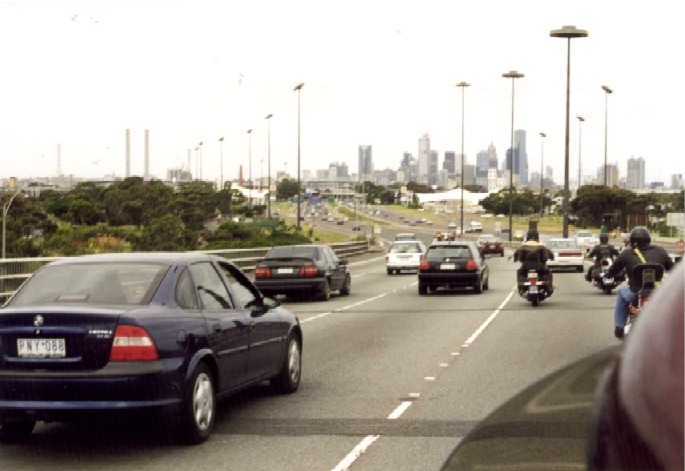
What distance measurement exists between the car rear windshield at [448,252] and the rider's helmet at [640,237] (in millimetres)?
19355

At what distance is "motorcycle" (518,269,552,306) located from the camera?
27.5 metres

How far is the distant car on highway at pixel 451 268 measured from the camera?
3322 centimetres

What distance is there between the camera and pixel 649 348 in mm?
1757

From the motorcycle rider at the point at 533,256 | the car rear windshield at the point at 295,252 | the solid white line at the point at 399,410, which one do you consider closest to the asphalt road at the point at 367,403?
the solid white line at the point at 399,410

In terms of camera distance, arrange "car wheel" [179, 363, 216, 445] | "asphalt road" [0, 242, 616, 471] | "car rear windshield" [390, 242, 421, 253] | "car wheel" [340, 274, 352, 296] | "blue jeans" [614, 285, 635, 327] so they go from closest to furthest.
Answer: "asphalt road" [0, 242, 616, 471] < "car wheel" [179, 363, 216, 445] < "blue jeans" [614, 285, 635, 327] < "car wheel" [340, 274, 352, 296] < "car rear windshield" [390, 242, 421, 253]

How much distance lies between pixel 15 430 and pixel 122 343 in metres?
1.58

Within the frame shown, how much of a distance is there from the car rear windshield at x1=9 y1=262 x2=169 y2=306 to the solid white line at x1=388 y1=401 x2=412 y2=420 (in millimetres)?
2574

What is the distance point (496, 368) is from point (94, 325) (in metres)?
7.30

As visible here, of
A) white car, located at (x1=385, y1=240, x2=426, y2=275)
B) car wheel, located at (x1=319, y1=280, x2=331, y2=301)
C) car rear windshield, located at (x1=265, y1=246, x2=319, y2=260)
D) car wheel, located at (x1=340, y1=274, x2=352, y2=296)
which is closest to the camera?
car wheel, located at (x1=319, y1=280, x2=331, y2=301)

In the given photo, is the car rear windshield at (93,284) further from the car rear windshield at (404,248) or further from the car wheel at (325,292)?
the car rear windshield at (404,248)

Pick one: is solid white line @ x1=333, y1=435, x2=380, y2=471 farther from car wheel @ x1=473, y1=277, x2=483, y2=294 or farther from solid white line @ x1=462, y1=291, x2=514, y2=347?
car wheel @ x1=473, y1=277, x2=483, y2=294

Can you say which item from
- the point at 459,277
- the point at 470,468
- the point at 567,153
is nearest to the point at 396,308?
the point at 459,277

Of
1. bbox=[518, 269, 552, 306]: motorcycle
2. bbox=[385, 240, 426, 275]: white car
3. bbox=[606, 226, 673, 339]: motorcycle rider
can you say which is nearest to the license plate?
bbox=[606, 226, 673, 339]: motorcycle rider

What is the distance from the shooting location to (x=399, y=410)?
11227 mm
